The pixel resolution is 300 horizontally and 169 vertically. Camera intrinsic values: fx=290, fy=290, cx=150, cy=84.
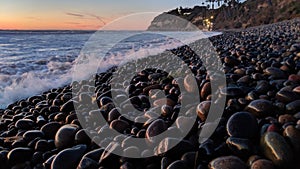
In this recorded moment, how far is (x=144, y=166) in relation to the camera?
203cm

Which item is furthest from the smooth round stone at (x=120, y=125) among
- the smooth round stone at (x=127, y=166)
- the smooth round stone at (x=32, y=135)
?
the smooth round stone at (x=32, y=135)

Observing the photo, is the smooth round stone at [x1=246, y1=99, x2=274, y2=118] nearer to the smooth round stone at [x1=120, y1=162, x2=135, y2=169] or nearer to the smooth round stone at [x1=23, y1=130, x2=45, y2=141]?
the smooth round stone at [x1=120, y1=162, x2=135, y2=169]

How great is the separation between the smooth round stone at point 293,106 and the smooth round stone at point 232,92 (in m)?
0.59

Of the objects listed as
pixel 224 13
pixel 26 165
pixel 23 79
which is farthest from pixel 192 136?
pixel 224 13

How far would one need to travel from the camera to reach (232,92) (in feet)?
9.73

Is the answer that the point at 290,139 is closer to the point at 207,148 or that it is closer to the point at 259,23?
the point at 207,148

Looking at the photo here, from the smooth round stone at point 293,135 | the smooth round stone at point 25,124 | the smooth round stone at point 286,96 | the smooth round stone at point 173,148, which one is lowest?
the smooth round stone at point 25,124

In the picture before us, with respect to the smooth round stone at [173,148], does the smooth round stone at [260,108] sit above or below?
above

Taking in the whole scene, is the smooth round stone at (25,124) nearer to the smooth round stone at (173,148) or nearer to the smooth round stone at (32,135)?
the smooth round stone at (32,135)

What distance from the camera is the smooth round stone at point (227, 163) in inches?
65.9

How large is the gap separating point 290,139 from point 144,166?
962mm

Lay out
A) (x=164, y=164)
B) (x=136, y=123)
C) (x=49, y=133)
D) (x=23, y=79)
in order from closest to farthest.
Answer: (x=164, y=164) → (x=136, y=123) → (x=49, y=133) → (x=23, y=79)

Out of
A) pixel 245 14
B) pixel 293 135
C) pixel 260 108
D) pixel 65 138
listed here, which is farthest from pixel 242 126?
pixel 245 14

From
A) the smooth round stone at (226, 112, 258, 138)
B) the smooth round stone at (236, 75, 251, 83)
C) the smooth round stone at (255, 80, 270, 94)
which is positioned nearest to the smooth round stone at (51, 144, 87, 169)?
the smooth round stone at (226, 112, 258, 138)
